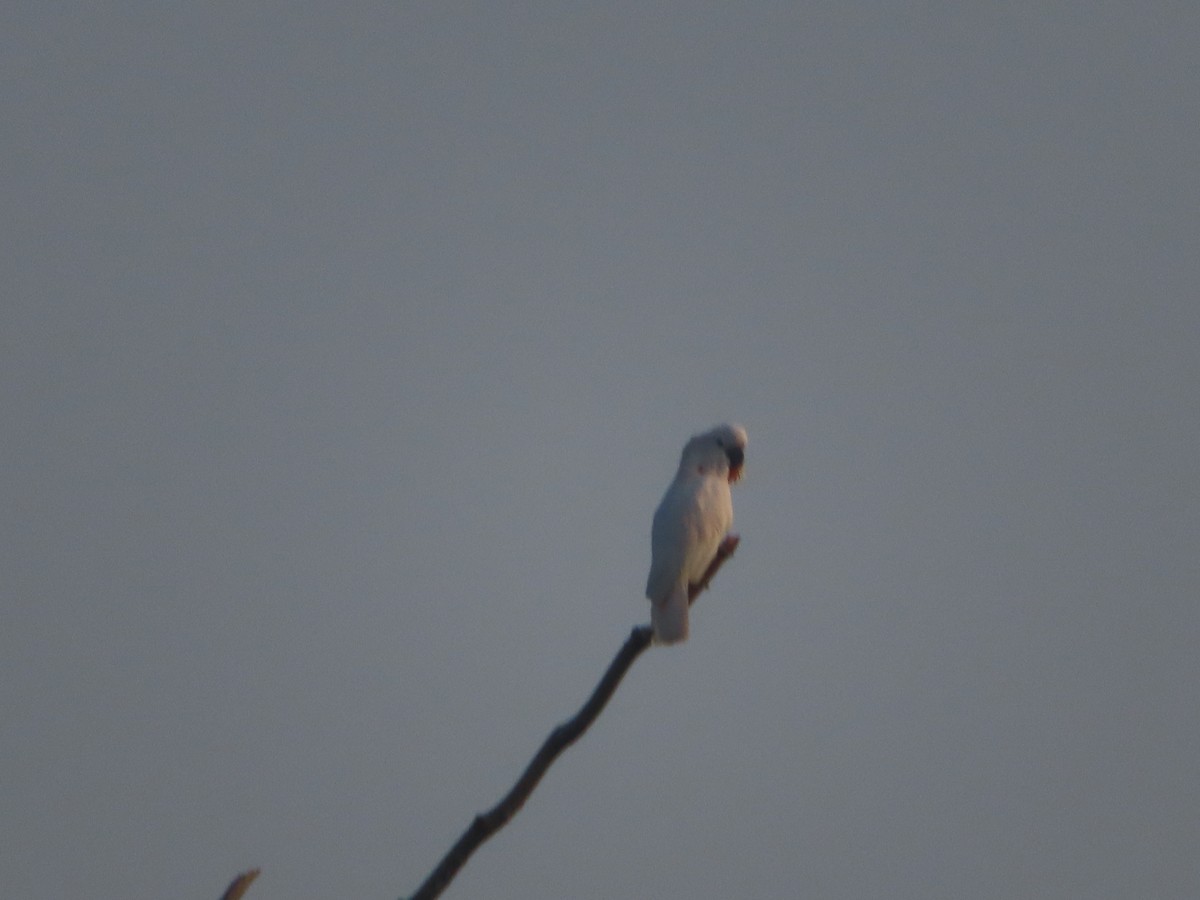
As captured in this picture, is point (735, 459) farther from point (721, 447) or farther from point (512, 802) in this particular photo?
point (512, 802)

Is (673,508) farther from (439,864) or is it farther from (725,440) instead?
(439,864)

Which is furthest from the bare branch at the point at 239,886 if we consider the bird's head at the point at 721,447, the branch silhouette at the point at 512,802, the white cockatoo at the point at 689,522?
the bird's head at the point at 721,447

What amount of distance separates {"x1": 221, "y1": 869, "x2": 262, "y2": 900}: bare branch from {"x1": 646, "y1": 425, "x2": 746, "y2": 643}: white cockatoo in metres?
2.28

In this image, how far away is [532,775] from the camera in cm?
271

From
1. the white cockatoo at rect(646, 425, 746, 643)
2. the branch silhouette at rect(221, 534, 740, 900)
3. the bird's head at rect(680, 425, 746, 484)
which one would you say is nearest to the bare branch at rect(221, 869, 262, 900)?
the branch silhouette at rect(221, 534, 740, 900)

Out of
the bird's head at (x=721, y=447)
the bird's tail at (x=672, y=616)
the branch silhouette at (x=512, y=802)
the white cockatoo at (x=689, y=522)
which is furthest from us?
the bird's head at (x=721, y=447)

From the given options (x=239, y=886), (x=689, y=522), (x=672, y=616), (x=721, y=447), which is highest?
(x=721, y=447)

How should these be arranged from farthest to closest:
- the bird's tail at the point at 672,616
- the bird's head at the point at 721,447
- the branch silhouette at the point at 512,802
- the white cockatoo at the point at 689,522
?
the bird's head at the point at 721,447
the white cockatoo at the point at 689,522
the bird's tail at the point at 672,616
the branch silhouette at the point at 512,802

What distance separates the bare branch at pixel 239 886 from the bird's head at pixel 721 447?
4.47 m

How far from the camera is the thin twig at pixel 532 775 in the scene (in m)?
2.51

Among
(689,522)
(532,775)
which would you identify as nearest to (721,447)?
(689,522)

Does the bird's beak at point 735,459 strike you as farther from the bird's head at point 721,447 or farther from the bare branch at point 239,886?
the bare branch at point 239,886

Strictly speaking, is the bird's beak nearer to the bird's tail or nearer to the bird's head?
the bird's head

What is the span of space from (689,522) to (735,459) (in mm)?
1022
